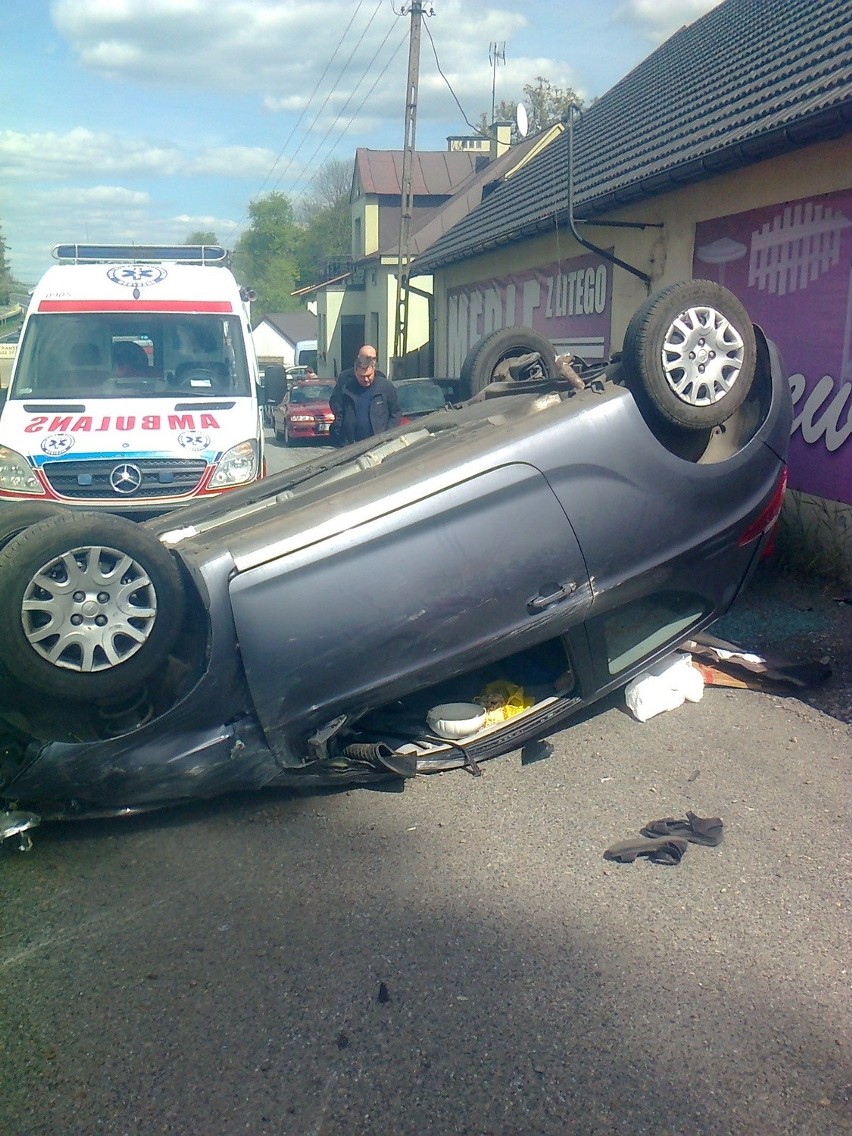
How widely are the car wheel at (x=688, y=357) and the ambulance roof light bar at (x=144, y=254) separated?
639cm

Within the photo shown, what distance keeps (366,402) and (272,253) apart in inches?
3124

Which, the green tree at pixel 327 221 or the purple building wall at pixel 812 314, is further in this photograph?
the green tree at pixel 327 221

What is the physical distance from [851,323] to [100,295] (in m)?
5.99

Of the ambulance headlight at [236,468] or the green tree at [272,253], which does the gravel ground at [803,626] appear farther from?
the green tree at [272,253]

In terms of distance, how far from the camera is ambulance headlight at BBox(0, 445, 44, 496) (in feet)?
24.5

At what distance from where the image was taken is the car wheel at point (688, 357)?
4250 millimetres

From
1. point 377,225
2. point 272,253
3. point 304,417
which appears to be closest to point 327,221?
point 272,253

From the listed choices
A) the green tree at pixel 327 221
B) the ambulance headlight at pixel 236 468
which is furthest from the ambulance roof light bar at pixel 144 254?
the green tree at pixel 327 221

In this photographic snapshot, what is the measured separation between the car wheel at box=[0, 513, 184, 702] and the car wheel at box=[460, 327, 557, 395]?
111 inches

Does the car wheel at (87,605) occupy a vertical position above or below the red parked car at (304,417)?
above

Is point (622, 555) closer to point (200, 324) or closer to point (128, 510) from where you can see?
point (128, 510)

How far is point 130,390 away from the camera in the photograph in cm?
827

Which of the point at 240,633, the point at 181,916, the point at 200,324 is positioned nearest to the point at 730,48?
the point at 200,324

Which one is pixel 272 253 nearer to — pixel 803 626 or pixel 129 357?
pixel 129 357
